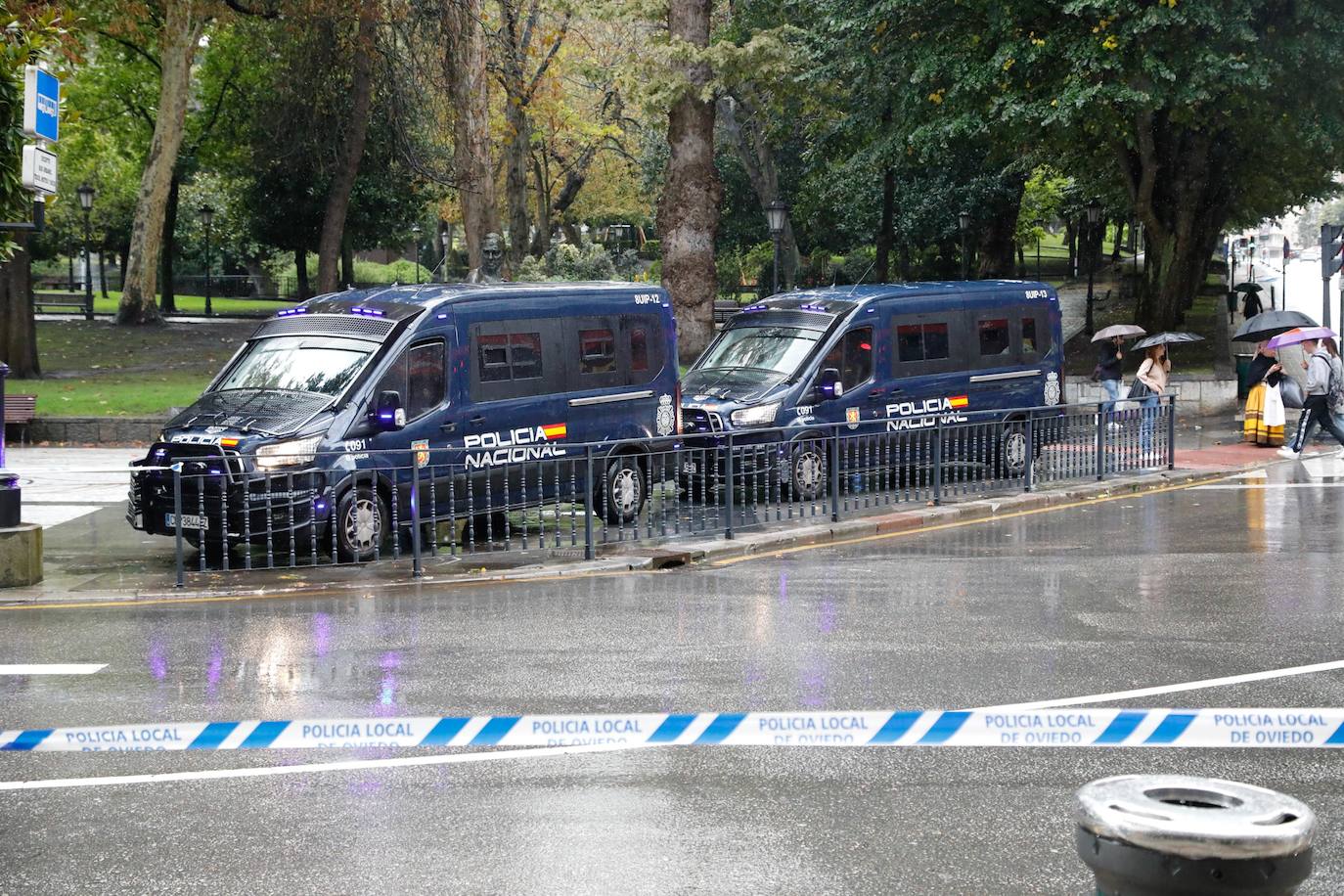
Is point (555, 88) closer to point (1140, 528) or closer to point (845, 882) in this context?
point (1140, 528)

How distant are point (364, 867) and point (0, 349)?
26.9 metres

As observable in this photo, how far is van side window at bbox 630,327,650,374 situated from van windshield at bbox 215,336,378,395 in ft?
10.7

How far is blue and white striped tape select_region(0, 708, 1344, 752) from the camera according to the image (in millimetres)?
7656

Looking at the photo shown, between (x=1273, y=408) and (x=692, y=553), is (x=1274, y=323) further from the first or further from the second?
(x=692, y=553)

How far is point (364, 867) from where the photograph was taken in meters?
5.97

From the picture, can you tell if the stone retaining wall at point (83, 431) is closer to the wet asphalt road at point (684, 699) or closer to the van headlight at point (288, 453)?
the van headlight at point (288, 453)

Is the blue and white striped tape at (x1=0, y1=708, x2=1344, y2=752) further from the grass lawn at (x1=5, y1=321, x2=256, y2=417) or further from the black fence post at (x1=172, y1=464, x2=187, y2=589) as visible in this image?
the grass lawn at (x1=5, y1=321, x2=256, y2=417)

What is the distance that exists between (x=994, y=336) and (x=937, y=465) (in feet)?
13.5

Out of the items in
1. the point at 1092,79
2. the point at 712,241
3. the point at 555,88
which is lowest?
the point at 712,241

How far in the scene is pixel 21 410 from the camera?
24.2 meters

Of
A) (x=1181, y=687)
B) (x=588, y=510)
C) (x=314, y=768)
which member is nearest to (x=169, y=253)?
(x=588, y=510)

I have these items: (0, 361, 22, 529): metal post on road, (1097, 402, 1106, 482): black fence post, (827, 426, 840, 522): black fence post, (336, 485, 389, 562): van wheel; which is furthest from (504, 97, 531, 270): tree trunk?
(0, 361, 22, 529): metal post on road

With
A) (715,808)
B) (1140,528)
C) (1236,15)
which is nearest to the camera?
(715,808)

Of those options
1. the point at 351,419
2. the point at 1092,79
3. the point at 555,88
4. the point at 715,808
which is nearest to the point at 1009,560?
the point at 351,419
